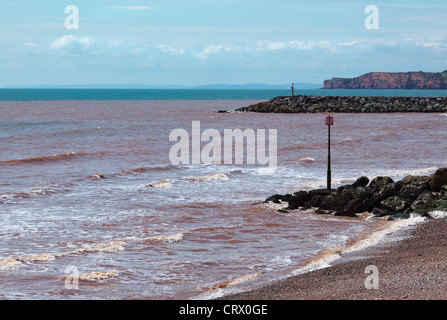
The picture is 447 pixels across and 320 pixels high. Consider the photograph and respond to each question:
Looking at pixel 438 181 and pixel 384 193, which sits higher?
pixel 438 181

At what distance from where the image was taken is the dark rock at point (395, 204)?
17.6 m

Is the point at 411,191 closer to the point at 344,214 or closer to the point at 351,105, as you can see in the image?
the point at 344,214

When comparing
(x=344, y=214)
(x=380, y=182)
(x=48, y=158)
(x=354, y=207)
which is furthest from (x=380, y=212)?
(x=48, y=158)

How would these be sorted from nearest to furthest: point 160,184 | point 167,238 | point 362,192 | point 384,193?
point 167,238
point 384,193
point 362,192
point 160,184

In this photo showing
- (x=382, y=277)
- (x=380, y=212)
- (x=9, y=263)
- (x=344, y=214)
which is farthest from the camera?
(x=344, y=214)

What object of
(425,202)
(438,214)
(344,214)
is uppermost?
(425,202)

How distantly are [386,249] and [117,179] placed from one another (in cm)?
1428

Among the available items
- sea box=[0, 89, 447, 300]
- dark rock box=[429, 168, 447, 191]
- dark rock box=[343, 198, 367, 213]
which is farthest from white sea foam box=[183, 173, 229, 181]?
dark rock box=[429, 168, 447, 191]

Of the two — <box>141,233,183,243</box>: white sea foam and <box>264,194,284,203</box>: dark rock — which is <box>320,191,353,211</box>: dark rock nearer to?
<box>264,194,284,203</box>: dark rock

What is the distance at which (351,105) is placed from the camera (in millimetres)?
81125

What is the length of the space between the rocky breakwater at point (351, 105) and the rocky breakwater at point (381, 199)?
60.0m

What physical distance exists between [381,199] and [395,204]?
0.60 m

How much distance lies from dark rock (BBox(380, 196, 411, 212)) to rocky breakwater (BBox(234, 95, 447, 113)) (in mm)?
60971

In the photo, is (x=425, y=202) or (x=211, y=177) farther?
(x=211, y=177)
